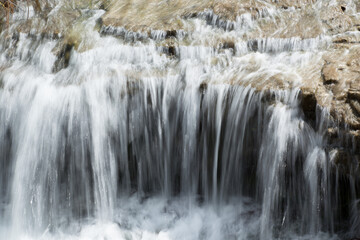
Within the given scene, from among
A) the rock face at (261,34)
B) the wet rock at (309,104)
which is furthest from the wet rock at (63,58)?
the wet rock at (309,104)

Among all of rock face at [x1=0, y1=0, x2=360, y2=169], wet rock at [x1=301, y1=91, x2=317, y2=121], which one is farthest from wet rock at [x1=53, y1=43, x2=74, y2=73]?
wet rock at [x1=301, y1=91, x2=317, y2=121]

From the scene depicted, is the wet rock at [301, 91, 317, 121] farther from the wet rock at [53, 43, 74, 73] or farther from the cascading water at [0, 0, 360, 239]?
the wet rock at [53, 43, 74, 73]

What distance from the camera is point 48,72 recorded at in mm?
6156

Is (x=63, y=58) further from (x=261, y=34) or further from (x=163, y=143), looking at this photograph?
(x=261, y=34)

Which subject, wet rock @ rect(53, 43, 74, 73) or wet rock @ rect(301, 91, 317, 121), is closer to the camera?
wet rock @ rect(301, 91, 317, 121)

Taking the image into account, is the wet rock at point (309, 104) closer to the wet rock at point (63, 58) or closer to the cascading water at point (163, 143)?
the cascading water at point (163, 143)

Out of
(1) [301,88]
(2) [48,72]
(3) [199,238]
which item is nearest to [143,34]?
(2) [48,72]

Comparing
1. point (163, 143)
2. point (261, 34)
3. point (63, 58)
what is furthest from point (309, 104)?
point (63, 58)

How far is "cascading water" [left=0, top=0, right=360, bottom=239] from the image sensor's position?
184 inches

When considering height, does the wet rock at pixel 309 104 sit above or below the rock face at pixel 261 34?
below

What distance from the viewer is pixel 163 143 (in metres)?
5.38

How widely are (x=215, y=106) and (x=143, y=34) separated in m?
1.69

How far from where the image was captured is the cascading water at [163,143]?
15.3ft

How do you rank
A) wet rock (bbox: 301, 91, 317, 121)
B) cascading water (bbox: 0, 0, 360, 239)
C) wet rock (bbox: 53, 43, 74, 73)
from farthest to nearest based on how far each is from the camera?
wet rock (bbox: 53, 43, 74, 73) < cascading water (bbox: 0, 0, 360, 239) < wet rock (bbox: 301, 91, 317, 121)
